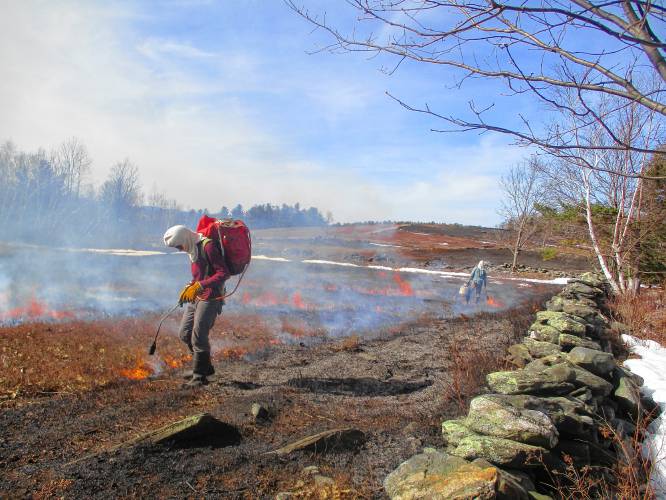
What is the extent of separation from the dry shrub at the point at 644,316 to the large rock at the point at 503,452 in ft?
23.8

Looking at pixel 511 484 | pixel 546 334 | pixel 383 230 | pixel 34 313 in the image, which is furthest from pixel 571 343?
pixel 383 230

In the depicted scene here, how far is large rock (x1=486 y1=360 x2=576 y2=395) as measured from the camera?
4160 mm

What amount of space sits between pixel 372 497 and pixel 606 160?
12813mm

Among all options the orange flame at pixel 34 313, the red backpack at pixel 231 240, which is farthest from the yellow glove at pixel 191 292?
the orange flame at pixel 34 313

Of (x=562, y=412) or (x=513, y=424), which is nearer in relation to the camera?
(x=513, y=424)

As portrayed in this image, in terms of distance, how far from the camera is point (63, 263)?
1839cm

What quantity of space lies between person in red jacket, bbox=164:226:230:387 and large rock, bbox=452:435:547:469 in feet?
11.2

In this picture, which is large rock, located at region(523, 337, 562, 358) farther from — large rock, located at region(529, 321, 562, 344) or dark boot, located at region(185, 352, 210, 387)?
dark boot, located at region(185, 352, 210, 387)

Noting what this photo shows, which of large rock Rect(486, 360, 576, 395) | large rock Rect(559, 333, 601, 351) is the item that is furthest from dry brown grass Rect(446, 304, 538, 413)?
large rock Rect(559, 333, 601, 351)

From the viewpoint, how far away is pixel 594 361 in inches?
201

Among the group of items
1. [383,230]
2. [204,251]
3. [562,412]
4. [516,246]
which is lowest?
[562,412]

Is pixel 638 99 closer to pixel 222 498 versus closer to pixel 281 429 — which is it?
pixel 222 498

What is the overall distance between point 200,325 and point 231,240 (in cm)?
113

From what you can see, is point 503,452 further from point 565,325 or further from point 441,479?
point 565,325
